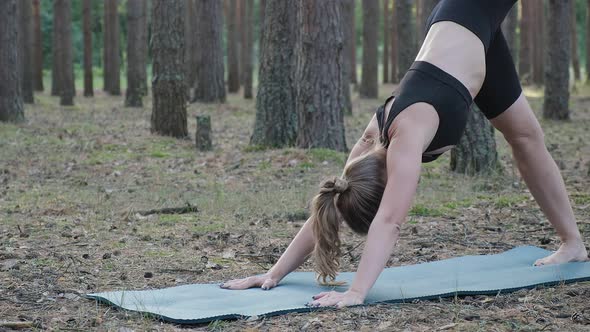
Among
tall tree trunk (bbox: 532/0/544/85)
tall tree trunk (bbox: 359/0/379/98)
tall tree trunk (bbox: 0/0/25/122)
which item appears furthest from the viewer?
tall tree trunk (bbox: 532/0/544/85)

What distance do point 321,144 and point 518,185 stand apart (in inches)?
123

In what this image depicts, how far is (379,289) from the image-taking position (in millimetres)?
4773

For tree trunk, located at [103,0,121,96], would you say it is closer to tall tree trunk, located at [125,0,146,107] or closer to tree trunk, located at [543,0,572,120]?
tall tree trunk, located at [125,0,146,107]

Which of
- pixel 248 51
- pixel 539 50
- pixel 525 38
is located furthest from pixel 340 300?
pixel 539 50

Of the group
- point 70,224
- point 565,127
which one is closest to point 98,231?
point 70,224

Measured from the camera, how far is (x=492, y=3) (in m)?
5.06

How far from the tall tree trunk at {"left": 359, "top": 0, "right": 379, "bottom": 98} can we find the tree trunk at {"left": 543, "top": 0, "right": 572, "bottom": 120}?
24.8 ft

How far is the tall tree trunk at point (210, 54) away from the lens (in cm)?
2228

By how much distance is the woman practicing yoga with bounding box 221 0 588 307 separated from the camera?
427 cm

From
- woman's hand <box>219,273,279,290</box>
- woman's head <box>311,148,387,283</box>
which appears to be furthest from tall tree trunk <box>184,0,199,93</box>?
woman's head <box>311,148,387,283</box>

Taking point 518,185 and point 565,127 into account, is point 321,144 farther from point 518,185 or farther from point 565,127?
point 565,127

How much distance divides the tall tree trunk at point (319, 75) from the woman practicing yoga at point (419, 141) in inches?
245

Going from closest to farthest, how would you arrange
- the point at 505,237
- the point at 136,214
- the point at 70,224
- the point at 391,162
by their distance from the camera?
the point at 391,162
the point at 505,237
the point at 70,224
the point at 136,214

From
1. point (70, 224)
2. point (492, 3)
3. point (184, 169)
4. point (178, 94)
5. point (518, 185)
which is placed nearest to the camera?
point (492, 3)
